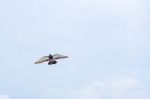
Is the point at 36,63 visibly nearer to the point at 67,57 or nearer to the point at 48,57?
the point at 48,57

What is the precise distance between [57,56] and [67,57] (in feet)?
41.2

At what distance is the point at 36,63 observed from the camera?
461ft

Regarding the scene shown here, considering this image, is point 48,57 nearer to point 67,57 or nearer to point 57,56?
point 57,56

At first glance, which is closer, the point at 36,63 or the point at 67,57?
the point at 67,57

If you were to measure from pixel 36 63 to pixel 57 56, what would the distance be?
459 inches

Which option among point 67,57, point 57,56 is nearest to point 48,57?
point 57,56

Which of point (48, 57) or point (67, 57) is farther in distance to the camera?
point (48, 57)

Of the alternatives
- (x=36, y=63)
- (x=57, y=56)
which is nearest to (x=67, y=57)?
(x=57, y=56)

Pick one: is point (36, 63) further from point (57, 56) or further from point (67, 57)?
point (67, 57)

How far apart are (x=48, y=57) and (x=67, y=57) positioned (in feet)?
54.6

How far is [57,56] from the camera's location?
451 ft

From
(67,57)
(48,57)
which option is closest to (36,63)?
(48,57)

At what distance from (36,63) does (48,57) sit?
687 centimetres
